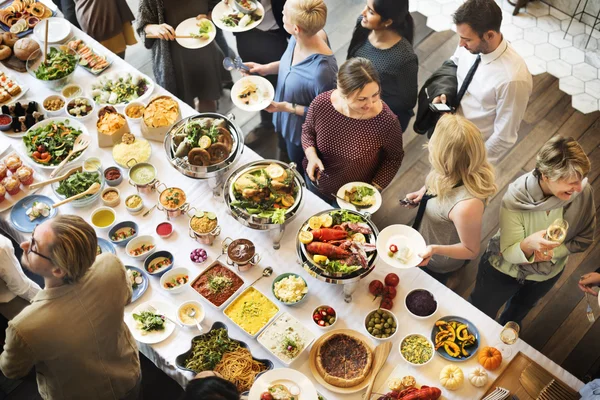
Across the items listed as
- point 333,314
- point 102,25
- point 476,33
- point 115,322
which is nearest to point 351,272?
point 333,314

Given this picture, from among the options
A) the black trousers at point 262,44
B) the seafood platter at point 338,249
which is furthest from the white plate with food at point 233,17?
the seafood platter at point 338,249

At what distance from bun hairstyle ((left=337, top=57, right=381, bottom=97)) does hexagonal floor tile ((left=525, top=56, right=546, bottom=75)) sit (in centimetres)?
323

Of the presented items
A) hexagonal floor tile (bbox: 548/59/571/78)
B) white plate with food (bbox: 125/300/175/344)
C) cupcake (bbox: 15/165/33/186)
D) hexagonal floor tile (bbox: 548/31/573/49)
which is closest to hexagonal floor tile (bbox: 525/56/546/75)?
hexagonal floor tile (bbox: 548/59/571/78)

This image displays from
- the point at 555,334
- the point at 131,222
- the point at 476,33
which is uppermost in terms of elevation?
the point at 476,33

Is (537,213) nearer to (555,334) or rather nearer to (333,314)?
(333,314)

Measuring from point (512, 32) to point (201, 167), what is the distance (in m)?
4.30

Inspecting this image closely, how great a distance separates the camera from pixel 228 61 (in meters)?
4.27

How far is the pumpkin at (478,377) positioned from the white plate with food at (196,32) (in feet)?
9.37

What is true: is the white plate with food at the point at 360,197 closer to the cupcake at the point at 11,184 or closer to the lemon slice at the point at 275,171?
the lemon slice at the point at 275,171

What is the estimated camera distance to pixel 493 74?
3609 millimetres

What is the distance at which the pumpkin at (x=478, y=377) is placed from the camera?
2943mm

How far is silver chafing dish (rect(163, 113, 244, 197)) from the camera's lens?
11.8ft

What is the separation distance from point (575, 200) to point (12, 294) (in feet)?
10.6

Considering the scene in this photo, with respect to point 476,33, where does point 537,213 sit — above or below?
below
